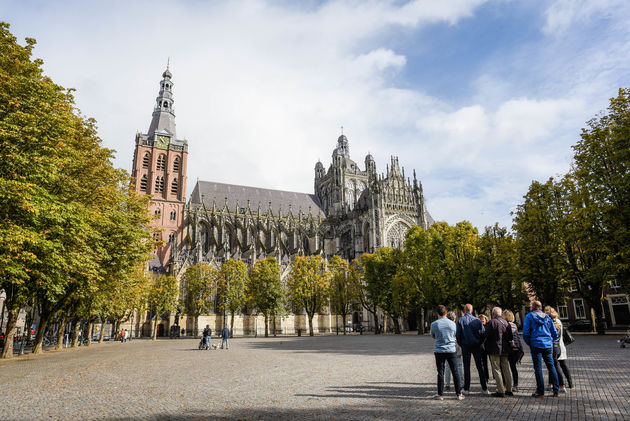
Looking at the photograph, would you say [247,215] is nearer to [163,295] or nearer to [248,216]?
[248,216]

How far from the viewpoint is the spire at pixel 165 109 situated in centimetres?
6919

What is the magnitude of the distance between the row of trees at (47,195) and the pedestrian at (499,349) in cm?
1446

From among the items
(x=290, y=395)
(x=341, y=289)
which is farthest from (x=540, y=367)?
(x=341, y=289)

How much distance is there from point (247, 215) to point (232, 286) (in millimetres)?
23622

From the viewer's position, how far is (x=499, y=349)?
8.59 meters

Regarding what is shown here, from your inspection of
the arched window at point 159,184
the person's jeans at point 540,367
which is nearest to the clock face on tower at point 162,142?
the arched window at point 159,184

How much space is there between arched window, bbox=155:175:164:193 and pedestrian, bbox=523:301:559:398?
64.2 metres

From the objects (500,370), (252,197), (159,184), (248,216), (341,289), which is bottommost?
(500,370)

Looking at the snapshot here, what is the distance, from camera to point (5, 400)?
8711 millimetres

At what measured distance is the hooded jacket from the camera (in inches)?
339

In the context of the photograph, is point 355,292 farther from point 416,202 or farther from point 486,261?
point 416,202

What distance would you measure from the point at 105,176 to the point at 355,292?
3629 cm

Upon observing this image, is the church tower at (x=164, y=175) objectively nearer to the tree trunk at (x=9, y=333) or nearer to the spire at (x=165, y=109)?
the spire at (x=165, y=109)

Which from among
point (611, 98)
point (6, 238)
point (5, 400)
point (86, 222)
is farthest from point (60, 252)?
point (611, 98)
